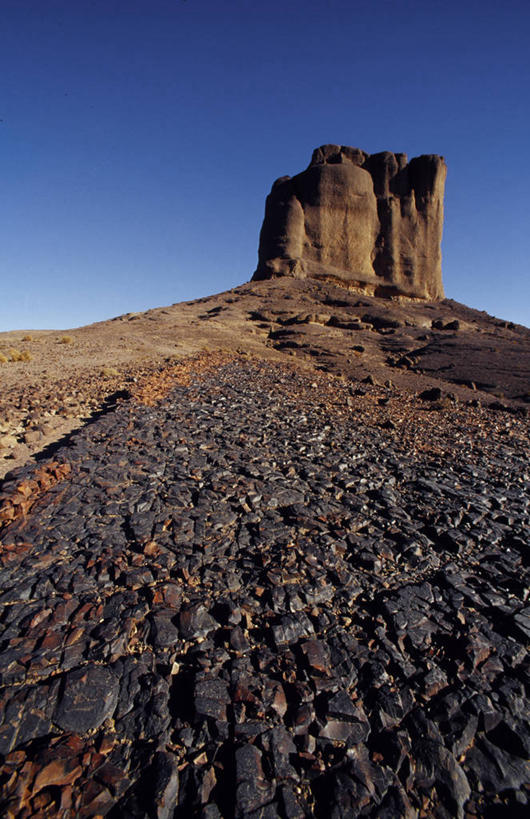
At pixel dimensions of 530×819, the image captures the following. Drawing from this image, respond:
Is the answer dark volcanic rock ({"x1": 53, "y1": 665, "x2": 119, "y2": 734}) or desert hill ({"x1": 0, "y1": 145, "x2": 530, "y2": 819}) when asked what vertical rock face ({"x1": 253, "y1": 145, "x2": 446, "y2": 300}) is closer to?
desert hill ({"x1": 0, "y1": 145, "x2": 530, "y2": 819})

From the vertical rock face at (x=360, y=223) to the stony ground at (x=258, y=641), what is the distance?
146ft

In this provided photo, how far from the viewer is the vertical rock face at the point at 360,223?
48375mm

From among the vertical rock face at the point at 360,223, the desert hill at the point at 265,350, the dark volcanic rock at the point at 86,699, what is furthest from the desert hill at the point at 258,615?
the vertical rock face at the point at 360,223

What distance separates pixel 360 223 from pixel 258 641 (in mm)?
56292

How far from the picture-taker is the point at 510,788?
7.23 feet

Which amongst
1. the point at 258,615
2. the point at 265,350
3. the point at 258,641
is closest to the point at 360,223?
the point at 265,350

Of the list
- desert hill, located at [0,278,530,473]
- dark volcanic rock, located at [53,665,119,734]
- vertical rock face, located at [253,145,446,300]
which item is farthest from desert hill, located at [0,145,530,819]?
vertical rock face, located at [253,145,446,300]

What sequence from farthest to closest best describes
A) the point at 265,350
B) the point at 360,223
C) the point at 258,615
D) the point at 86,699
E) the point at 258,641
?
1. the point at 360,223
2. the point at 265,350
3. the point at 258,615
4. the point at 258,641
5. the point at 86,699

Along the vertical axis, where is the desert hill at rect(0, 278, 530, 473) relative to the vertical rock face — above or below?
below

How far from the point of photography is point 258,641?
3.03 meters

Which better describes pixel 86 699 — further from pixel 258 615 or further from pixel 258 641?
pixel 258 615

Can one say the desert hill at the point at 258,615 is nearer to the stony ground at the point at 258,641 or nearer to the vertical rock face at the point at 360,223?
the stony ground at the point at 258,641

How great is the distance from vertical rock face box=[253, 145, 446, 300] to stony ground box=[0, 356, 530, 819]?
146 ft

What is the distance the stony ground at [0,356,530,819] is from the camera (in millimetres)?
2115
